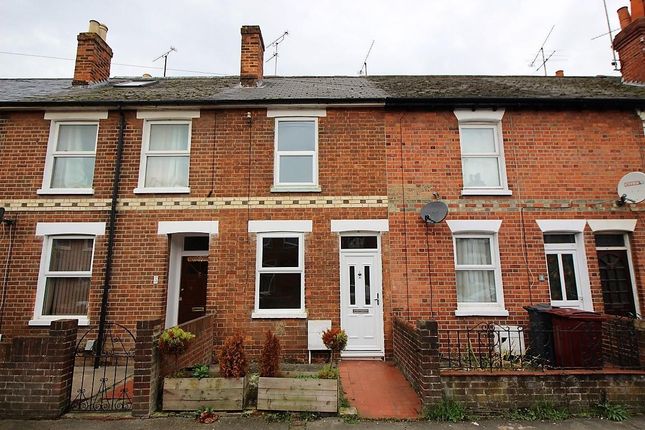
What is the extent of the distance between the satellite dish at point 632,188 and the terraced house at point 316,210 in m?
0.24

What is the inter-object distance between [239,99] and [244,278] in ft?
13.9

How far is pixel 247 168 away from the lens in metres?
8.84

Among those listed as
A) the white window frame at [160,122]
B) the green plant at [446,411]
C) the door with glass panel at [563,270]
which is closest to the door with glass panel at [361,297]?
the green plant at [446,411]

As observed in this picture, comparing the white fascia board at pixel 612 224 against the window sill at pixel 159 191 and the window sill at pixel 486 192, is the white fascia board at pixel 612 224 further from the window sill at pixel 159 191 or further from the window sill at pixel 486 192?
the window sill at pixel 159 191

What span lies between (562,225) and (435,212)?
118 inches

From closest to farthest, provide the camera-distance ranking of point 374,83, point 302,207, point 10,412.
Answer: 1. point 10,412
2. point 302,207
3. point 374,83

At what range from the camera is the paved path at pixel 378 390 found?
5.46 metres

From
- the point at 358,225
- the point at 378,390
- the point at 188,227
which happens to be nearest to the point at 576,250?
the point at 358,225

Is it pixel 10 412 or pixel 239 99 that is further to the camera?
pixel 239 99

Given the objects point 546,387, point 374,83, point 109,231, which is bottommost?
point 546,387

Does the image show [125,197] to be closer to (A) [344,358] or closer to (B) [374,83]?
(A) [344,358]

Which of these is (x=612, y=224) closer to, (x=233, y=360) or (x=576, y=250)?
(x=576, y=250)

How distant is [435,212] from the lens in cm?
825

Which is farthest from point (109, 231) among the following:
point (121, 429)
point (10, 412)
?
point (121, 429)
